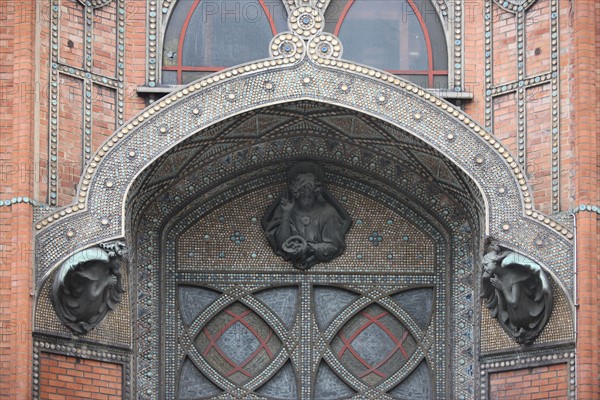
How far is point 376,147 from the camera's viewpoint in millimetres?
19047

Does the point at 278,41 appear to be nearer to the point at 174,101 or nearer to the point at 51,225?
the point at 174,101

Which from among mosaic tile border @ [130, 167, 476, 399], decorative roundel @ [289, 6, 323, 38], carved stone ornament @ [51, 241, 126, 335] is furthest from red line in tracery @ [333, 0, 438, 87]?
carved stone ornament @ [51, 241, 126, 335]

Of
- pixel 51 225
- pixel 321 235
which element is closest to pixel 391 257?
pixel 321 235

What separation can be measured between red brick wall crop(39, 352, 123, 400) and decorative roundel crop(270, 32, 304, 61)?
10.1 ft

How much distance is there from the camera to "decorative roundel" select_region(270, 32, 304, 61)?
18.5m

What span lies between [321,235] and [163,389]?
6.59 ft

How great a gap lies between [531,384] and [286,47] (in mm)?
3620

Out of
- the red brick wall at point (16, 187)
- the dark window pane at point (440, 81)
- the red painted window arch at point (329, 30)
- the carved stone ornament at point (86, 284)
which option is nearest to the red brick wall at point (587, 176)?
the dark window pane at point (440, 81)

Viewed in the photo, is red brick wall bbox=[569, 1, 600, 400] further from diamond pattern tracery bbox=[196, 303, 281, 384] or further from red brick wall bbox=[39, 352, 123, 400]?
red brick wall bbox=[39, 352, 123, 400]

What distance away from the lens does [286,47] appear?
1856cm

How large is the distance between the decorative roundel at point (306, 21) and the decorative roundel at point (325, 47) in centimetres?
10

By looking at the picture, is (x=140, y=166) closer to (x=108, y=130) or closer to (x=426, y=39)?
(x=108, y=130)

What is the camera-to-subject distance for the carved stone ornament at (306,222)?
19.3 metres

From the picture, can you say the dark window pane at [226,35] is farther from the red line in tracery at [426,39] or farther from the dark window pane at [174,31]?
the red line in tracery at [426,39]
